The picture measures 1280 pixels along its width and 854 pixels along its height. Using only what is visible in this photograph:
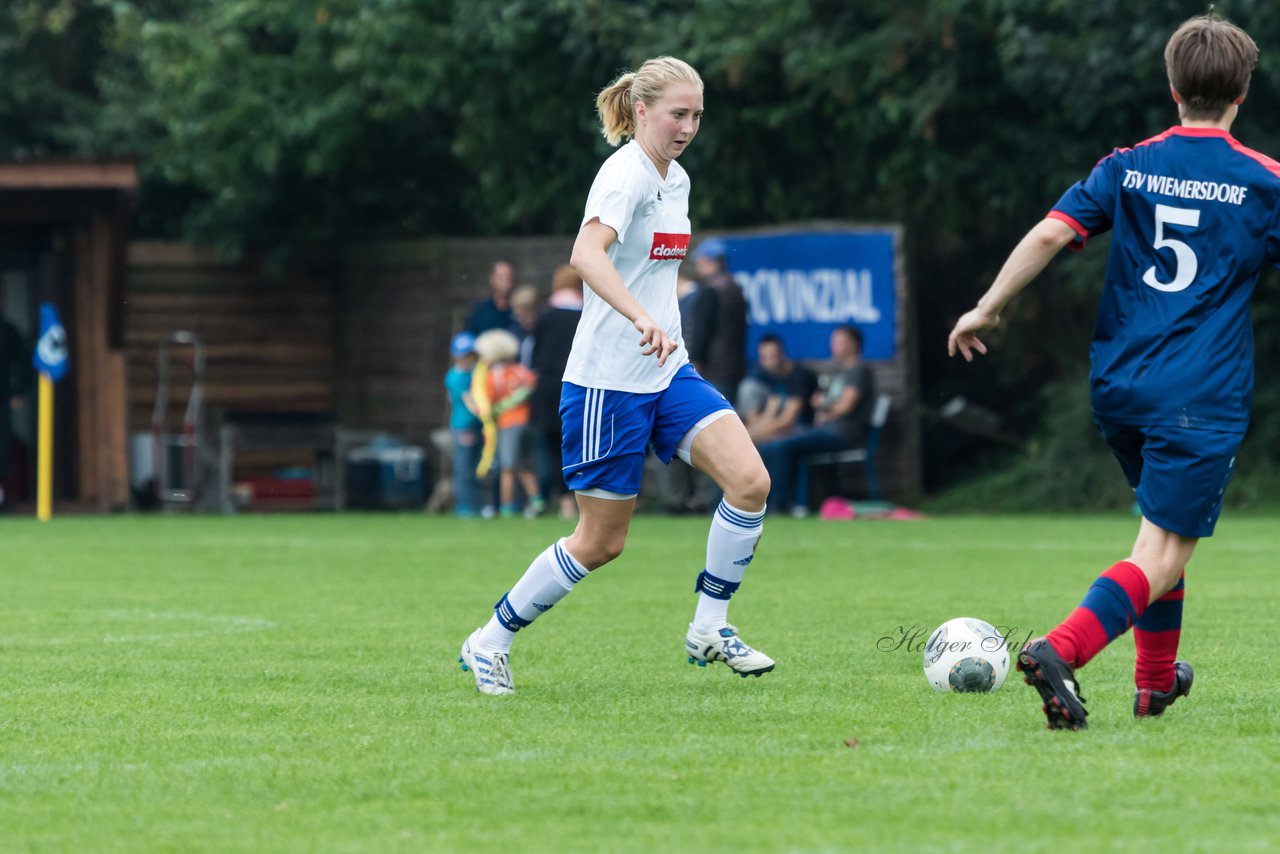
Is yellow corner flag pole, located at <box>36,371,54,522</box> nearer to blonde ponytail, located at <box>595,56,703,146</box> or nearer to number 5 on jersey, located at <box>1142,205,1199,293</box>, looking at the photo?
blonde ponytail, located at <box>595,56,703,146</box>

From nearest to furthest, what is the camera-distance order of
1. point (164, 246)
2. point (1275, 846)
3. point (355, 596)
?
point (1275, 846), point (355, 596), point (164, 246)

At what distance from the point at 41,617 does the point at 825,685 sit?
4258 mm

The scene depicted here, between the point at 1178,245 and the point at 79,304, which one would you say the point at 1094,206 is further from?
the point at 79,304

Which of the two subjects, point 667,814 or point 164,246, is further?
point 164,246

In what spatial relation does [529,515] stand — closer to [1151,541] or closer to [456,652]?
[456,652]

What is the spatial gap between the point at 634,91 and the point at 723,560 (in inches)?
60.5

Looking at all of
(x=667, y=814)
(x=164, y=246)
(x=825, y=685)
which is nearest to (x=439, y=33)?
(x=164, y=246)

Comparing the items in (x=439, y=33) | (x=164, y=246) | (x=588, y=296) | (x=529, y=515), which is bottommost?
(x=529, y=515)

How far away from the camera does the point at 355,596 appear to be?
10.4 metres

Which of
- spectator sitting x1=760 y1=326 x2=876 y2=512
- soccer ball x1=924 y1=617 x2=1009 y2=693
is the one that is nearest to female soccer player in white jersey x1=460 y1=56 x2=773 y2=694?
soccer ball x1=924 y1=617 x2=1009 y2=693

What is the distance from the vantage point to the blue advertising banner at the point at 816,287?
19.3m

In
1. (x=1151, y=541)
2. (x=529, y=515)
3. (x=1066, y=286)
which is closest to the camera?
(x=1151, y=541)

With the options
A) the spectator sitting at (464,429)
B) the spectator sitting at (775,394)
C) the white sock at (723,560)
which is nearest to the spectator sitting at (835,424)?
the spectator sitting at (775,394)

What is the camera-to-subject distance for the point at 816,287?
19578 mm
